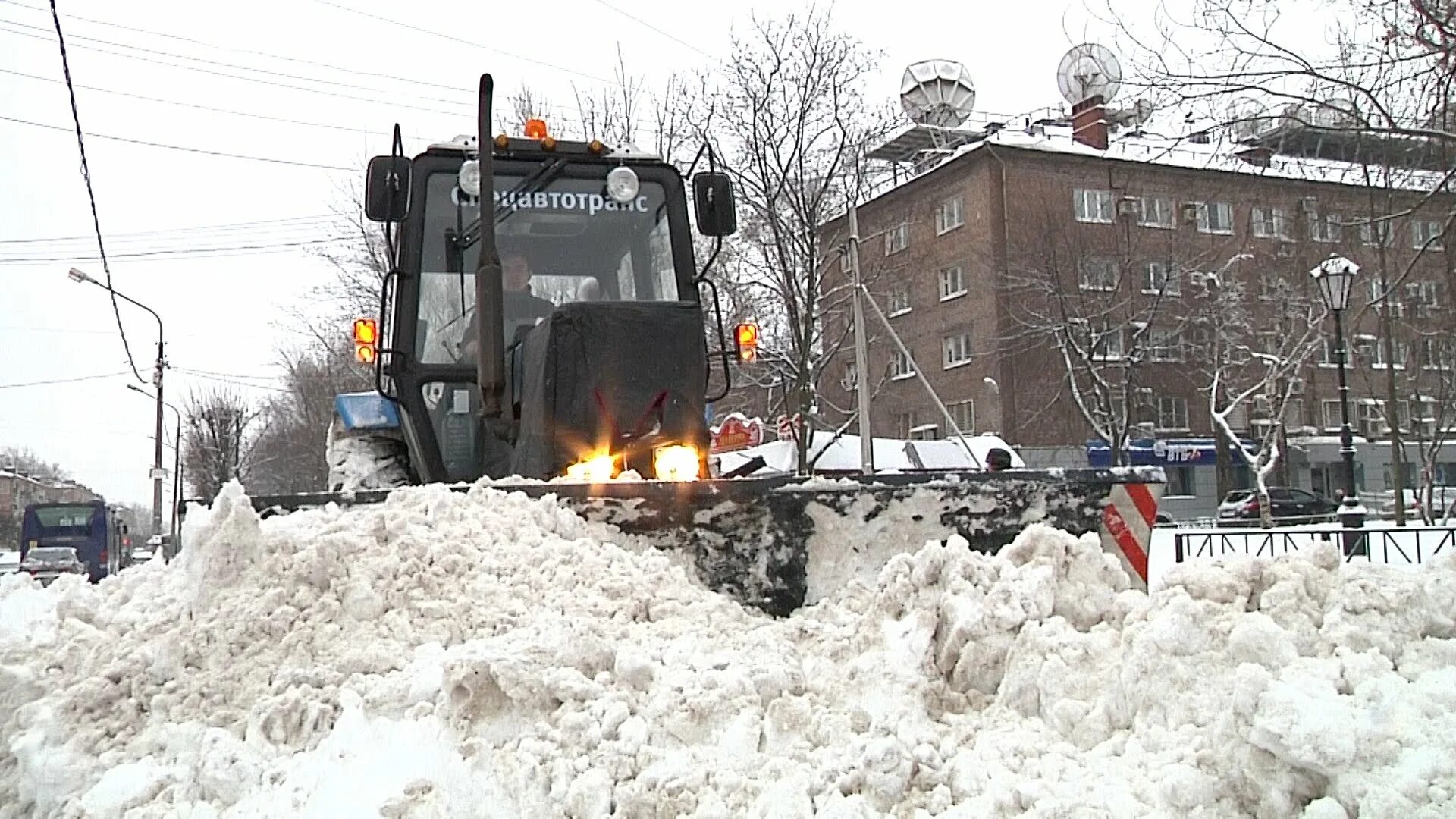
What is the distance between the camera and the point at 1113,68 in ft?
41.7

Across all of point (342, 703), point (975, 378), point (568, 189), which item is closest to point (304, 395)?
point (975, 378)

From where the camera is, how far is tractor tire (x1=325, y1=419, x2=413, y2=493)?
6.20m

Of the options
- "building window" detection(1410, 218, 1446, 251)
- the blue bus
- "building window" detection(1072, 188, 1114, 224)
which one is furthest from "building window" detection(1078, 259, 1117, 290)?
the blue bus

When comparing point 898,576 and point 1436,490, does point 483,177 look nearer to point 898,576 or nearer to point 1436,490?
point 898,576

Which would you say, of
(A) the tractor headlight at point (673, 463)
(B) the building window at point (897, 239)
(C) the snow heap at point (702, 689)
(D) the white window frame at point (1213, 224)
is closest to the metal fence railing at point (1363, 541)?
(A) the tractor headlight at point (673, 463)

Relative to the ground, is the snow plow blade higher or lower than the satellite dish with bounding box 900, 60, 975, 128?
lower

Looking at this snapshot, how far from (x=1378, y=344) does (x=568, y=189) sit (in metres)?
35.3

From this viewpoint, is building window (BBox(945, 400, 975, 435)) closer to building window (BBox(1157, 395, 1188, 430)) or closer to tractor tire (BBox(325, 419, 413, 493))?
building window (BBox(1157, 395, 1188, 430))

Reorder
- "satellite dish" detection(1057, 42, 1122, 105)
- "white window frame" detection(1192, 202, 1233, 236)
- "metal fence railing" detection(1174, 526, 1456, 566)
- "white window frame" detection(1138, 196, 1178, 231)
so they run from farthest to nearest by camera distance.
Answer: "white window frame" detection(1192, 202, 1233, 236)
"white window frame" detection(1138, 196, 1178, 231)
"metal fence railing" detection(1174, 526, 1456, 566)
"satellite dish" detection(1057, 42, 1122, 105)

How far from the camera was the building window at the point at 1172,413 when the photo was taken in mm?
33750

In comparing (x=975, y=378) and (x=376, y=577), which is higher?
(x=975, y=378)

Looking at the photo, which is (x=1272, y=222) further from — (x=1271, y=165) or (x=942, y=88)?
(x=1271, y=165)

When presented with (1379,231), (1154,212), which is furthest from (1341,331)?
(1154,212)

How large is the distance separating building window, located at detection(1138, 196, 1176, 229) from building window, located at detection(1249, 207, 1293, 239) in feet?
6.74
